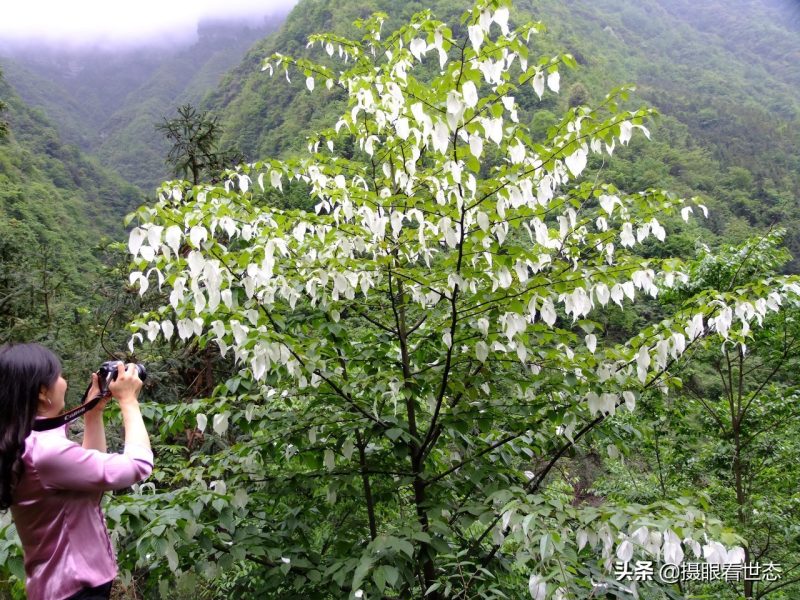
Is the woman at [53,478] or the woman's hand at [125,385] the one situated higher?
the woman's hand at [125,385]

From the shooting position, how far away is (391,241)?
10.0 ft

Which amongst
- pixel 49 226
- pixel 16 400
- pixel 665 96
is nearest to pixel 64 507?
pixel 16 400

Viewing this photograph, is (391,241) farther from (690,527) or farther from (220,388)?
(690,527)

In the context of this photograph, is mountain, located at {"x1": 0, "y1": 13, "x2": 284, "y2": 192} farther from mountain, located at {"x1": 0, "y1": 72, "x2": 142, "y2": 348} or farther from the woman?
the woman

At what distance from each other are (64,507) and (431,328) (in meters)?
2.00

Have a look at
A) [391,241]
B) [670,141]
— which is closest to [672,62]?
[670,141]

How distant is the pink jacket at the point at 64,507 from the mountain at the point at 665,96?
36.4m

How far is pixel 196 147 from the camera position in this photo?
9164 millimetres

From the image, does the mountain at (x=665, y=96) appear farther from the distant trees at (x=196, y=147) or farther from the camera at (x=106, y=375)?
the camera at (x=106, y=375)

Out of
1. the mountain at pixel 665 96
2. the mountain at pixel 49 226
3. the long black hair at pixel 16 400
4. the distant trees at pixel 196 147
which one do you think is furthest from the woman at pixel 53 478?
the mountain at pixel 665 96

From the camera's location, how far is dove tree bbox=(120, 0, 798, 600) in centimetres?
207

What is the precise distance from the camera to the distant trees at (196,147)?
9141mm

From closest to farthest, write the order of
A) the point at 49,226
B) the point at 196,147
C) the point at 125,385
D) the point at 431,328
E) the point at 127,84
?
the point at 125,385 → the point at 431,328 → the point at 196,147 → the point at 49,226 → the point at 127,84

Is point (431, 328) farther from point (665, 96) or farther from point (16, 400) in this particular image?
point (665, 96)
